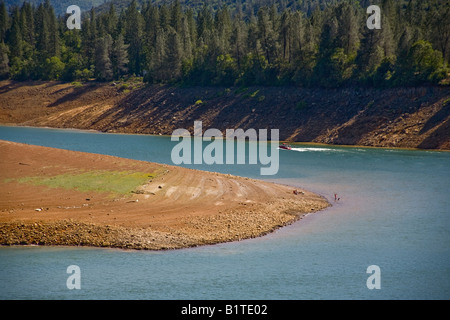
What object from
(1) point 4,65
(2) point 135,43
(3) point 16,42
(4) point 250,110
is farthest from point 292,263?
(3) point 16,42

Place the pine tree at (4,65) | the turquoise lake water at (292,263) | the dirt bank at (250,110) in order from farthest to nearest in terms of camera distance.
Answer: the pine tree at (4,65) < the dirt bank at (250,110) < the turquoise lake water at (292,263)

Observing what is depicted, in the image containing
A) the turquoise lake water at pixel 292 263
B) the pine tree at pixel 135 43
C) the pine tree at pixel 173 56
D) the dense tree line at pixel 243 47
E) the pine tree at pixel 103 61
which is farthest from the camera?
the pine tree at pixel 135 43

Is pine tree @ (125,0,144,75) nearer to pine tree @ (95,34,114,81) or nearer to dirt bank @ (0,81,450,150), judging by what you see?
pine tree @ (95,34,114,81)

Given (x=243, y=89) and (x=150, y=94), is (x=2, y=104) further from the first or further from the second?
(x=243, y=89)

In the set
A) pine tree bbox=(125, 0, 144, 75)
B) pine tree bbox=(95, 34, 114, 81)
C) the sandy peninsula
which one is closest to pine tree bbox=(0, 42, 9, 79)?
pine tree bbox=(95, 34, 114, 81)

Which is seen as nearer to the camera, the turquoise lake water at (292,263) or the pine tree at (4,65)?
the turquoise lake water at (292,263)

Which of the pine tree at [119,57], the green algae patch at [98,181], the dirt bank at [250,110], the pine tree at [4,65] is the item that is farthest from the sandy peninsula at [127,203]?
the pine tree at [4,65]

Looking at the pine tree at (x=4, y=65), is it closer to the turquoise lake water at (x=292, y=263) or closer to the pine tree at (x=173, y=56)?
the pine tree at (x=173, y=56)

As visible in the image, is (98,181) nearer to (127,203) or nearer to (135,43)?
(127,203)
